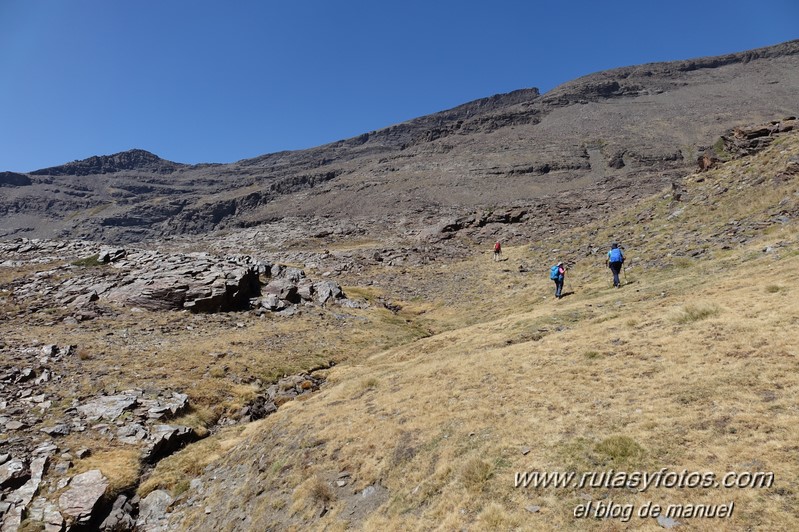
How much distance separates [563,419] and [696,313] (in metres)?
7.53

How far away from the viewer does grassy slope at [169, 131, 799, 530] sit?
725cm

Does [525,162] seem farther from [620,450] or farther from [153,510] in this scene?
[153,510]

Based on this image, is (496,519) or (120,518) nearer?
(496,519)

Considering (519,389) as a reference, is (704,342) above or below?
above

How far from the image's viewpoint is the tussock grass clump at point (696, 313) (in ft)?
44.2

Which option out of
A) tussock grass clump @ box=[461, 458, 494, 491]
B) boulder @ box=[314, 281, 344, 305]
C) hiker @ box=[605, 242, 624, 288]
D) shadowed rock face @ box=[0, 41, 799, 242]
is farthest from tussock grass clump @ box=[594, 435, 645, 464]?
shadowed rock face @ box=[0, 41, 799, 242]

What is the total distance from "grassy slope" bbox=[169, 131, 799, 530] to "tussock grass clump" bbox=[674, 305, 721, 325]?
0.17 feet

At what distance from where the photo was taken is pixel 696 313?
13.7m

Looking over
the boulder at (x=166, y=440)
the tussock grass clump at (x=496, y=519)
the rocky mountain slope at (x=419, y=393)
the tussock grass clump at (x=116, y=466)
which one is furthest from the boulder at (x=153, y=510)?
the tussock grass clump at (x=496, y=519)

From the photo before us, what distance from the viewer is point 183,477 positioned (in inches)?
546

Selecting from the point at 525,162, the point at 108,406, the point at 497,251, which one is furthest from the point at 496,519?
the point at 525,162

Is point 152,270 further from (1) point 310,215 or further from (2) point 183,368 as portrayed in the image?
(1) point 310,215

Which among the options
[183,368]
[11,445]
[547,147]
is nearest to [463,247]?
[183,368]

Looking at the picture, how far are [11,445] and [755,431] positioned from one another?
20811 mm
